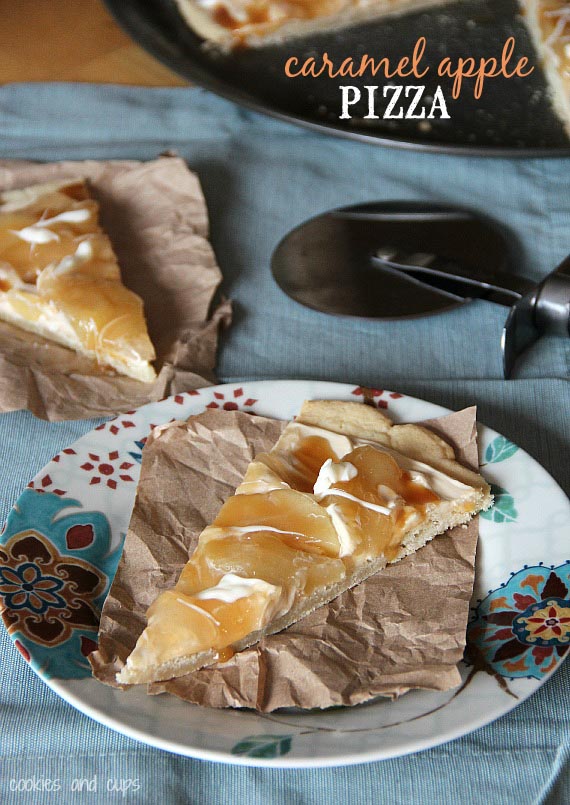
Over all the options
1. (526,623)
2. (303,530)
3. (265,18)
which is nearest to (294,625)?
(303,530)

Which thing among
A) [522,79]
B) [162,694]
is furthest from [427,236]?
[162,694]

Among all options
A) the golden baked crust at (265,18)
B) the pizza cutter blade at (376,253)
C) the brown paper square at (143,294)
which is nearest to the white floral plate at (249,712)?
the brown paper square at (143,294)

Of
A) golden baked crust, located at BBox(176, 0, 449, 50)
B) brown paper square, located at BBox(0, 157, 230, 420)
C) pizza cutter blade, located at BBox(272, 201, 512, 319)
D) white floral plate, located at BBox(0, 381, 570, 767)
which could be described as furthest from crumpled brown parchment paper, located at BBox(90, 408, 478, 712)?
golden baked crust, located at BBox(176, 0, 449, 50)

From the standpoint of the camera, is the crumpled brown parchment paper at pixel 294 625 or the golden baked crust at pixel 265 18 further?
the golden baked crust at pixel 265 18

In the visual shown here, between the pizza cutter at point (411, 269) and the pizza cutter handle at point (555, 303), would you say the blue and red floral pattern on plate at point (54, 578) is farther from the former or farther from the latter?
the pizza cutter handle at point (555, 303)

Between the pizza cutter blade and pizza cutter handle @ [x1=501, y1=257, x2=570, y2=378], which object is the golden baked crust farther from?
pizza cutter handle @ [x1=501, y1=257, x2=570, y2=378]

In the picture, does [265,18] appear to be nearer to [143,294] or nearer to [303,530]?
[143,294]

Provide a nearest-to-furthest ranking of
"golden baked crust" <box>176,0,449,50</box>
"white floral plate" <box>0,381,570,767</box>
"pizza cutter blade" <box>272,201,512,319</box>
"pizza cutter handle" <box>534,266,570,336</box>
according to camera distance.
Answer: "white floral plate" <box>0,381,570,767</box>
"pizza cutter handle" <box>534,266,570,336</box>
"pizza cutter blade" <box>272,201,512,319</box>
"golden baked crust" <box>176,0,449,50</box>
